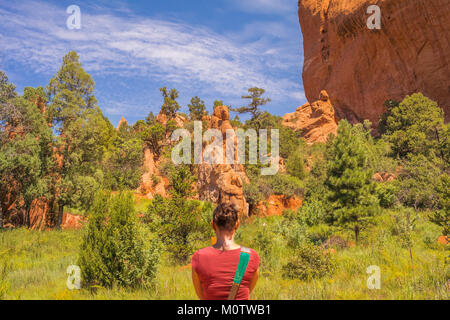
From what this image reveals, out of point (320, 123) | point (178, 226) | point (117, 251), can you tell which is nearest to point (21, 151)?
point (178, 226)

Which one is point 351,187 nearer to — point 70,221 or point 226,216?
point 226,216

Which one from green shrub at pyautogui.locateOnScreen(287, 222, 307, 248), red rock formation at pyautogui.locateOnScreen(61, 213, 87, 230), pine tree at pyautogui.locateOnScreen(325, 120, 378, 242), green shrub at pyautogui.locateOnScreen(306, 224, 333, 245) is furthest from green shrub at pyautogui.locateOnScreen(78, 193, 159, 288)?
red rock formation at pyautogui.locateOnScreen(61, 213, 87, 230)

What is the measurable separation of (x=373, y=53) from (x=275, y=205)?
1045 inches

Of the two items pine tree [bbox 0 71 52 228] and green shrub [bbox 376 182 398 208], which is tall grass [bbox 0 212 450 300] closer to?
pine tree [bbox 0 71 52 228]

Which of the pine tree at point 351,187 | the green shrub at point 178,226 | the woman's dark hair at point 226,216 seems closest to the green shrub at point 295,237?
the pine tree at point 351,187

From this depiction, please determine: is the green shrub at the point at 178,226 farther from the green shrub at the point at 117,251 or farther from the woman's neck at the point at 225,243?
the woman's neck at the point at 225,243

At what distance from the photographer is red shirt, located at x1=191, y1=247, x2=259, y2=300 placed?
2.32 meters

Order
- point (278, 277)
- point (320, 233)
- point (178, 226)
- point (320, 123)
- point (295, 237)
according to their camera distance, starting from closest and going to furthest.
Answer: point (278, 277) < point (178, 226) < point (295, 237) < point (320, 233) < point (320, 123)

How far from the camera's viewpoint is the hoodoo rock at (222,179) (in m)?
22.2

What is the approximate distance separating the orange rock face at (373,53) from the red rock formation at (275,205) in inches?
858

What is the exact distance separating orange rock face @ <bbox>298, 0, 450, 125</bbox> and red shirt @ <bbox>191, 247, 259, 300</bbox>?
37.3 meters

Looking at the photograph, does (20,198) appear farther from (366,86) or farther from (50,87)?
(366,86)

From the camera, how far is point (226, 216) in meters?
2.36

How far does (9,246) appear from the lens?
12.4 meters
